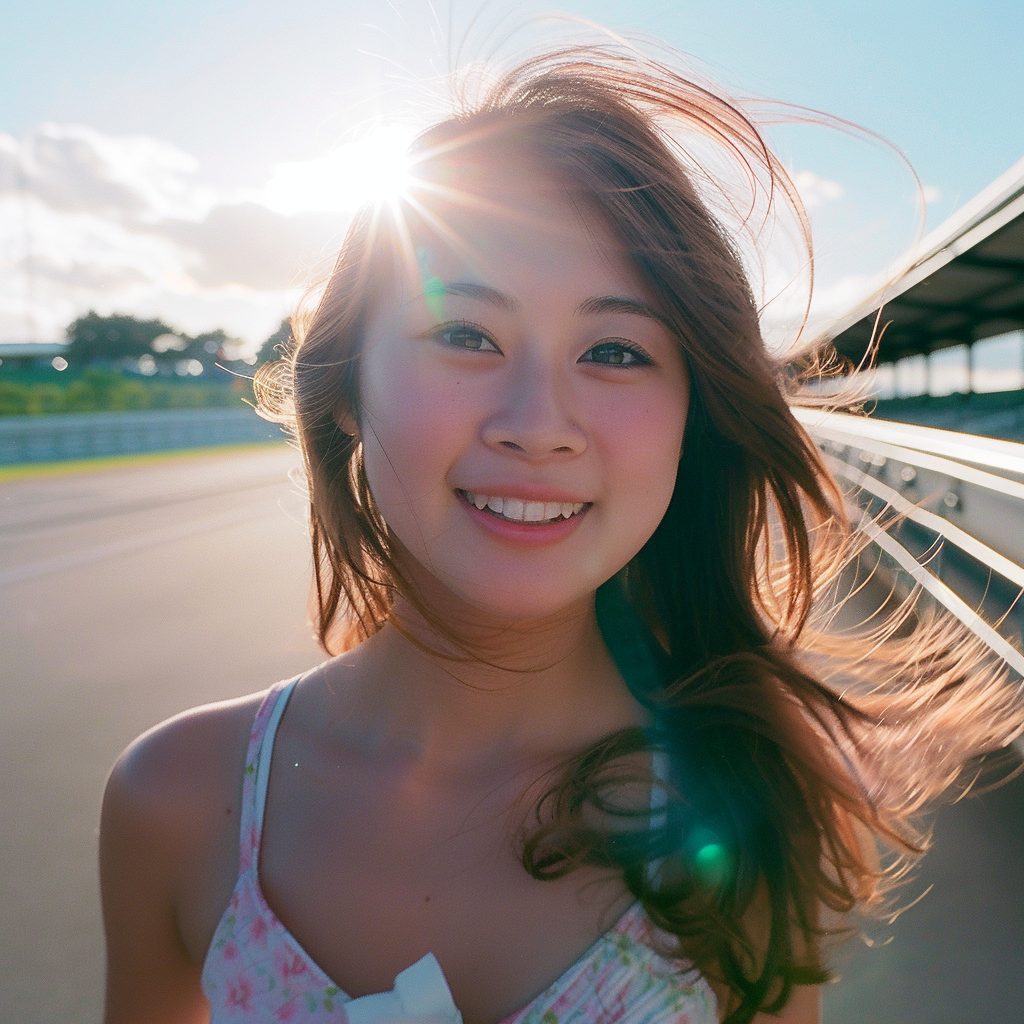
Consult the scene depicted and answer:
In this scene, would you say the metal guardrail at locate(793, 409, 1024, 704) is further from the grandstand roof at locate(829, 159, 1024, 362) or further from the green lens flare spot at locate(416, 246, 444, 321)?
the green lens flare spot at locate(416, 246, 444, 321)

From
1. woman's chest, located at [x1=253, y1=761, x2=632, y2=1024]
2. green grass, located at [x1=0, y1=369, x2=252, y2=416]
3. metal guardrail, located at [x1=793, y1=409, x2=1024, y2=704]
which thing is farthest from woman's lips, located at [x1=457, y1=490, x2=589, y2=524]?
green grass, located at [x1=0, y1=369, x2=252, y2=416]

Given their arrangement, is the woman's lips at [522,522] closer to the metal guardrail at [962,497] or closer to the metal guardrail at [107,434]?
the metal guardrail at [962,497]

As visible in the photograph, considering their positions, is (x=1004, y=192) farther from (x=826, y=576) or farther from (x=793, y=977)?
(x=793, y=977)

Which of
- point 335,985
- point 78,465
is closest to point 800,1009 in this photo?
point 335,985

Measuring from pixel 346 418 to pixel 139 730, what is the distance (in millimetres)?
2498

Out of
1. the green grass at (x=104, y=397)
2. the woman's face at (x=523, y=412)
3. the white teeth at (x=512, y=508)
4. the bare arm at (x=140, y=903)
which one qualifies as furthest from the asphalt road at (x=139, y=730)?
the green grass at (x=104, y=397)

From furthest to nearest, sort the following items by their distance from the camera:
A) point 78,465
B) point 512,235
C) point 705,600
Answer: point 78,465 < point 705,600 < point 512,235

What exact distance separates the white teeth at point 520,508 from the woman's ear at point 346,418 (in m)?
0.47

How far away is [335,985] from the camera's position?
1617mm

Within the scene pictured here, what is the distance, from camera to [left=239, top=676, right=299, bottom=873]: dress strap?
69.6 inches

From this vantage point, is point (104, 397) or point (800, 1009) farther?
point (104, 397)

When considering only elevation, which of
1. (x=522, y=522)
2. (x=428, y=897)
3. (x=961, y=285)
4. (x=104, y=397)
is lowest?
(x=104, y=397)

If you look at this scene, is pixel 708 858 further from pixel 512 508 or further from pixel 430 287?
pixel 430 287

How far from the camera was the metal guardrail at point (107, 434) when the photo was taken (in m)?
19.0
